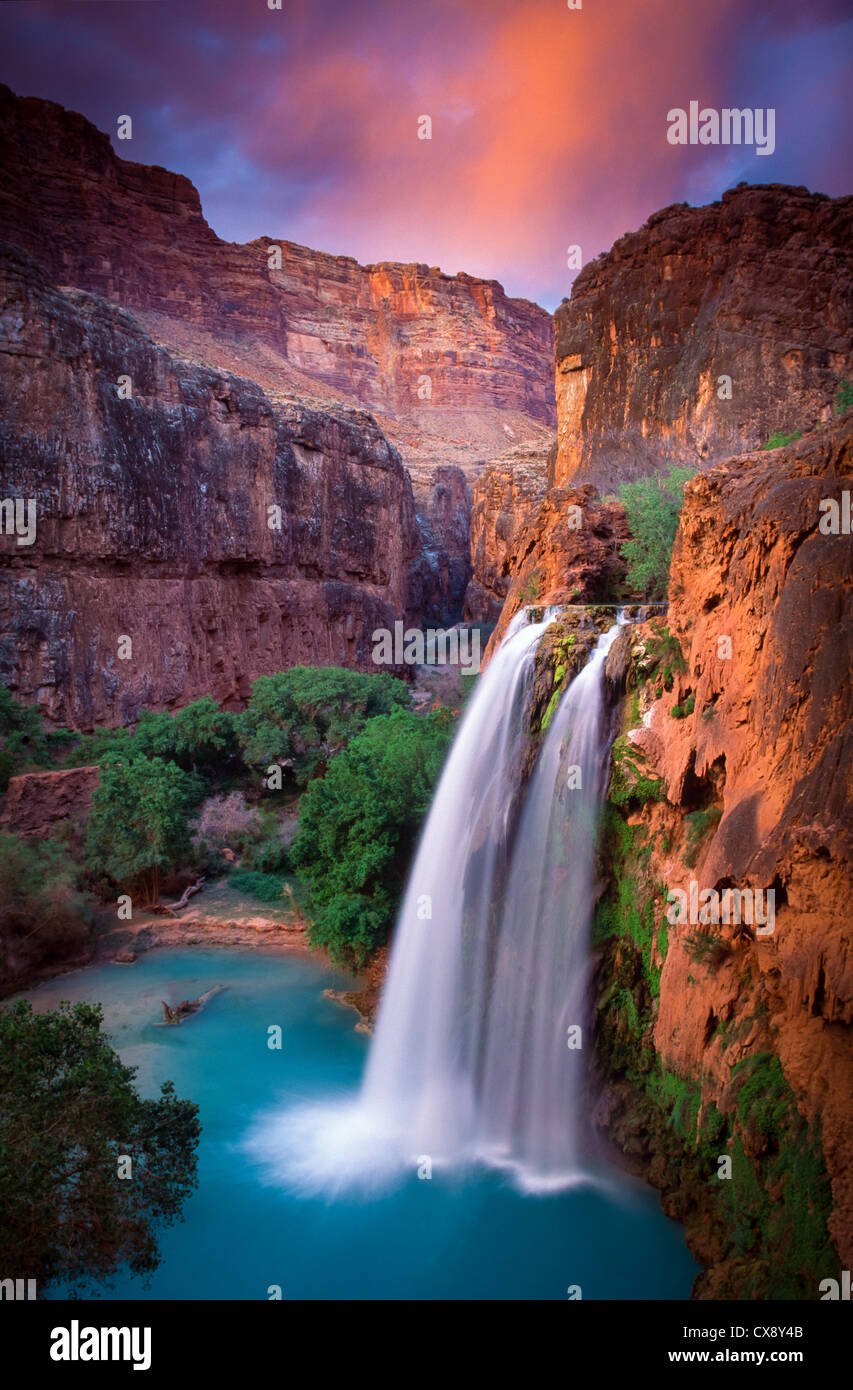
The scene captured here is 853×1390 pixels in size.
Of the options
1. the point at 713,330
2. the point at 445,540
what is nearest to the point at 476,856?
the point at 713,330

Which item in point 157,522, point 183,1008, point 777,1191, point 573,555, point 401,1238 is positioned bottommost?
point 401,1238

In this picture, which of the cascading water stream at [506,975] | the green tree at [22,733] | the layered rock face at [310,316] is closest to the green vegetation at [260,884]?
the green tree at [22,733]

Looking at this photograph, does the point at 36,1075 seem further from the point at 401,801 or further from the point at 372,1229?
the point at 401,801

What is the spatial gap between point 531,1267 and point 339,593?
127 ft

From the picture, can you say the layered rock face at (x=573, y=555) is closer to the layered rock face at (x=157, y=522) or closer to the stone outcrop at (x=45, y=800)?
the stone outcrop at (x=45, y=800)

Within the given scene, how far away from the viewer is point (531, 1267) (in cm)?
992

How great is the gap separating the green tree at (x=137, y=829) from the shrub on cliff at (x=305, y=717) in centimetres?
518

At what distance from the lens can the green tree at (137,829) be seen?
69.3 ft

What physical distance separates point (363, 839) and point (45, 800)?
11.4 m

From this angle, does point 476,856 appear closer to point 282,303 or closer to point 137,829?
point 137,829

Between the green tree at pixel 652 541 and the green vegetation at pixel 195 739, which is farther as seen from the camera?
the green vegetation at pixel 195 739

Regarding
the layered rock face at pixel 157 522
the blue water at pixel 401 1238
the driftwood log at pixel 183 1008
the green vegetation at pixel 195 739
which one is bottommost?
the blue water at pixel 401 1238

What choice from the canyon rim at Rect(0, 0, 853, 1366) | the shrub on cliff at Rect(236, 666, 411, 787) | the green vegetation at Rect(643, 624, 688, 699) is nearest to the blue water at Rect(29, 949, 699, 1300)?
the canyon rim at Rect(0, 0, 853, 1366)

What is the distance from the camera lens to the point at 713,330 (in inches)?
1255
